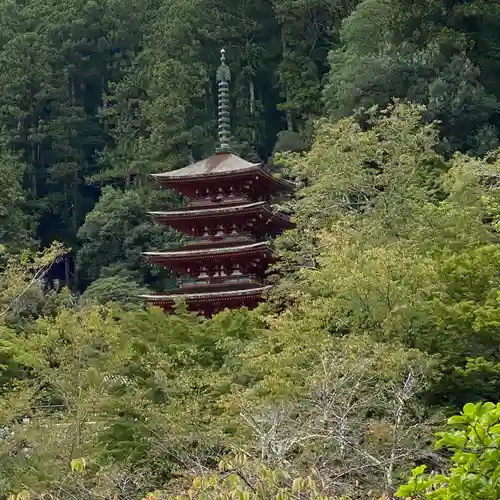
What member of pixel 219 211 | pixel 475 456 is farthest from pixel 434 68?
pixel 475 456

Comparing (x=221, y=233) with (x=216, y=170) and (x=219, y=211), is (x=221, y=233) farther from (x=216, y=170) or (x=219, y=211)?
(x=216, y=170)

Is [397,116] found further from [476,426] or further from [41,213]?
[41,213]

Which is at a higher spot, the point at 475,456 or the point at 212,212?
the point at 475,456

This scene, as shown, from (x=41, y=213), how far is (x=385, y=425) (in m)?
33.0

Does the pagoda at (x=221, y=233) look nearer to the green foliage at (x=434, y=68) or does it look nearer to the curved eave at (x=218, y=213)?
the curved eave at (x=218, y=213)

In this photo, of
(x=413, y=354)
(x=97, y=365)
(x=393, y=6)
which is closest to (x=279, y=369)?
(x=413, y=354)

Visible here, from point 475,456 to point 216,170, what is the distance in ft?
69.7

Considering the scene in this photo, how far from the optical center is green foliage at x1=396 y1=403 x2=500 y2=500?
3678 mm

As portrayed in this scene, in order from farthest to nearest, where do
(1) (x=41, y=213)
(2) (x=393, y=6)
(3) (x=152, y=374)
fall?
1. (1) (x=41, y=213)
2. (2) (x=393, y=6)
3. (3) (x=152, y=374)

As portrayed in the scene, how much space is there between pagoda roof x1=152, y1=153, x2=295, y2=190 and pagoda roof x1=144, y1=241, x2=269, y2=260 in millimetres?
1874

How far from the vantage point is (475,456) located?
3742 mm

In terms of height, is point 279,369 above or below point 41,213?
above

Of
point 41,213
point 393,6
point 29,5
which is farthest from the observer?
point 29,5

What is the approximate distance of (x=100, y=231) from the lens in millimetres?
38375
